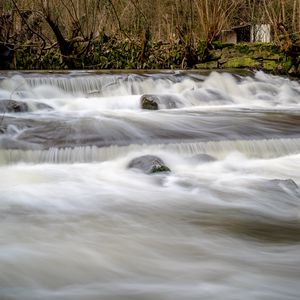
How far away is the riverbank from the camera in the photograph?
1171cm

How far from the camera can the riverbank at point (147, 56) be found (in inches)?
461

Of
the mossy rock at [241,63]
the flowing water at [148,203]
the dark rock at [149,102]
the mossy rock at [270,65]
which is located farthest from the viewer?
the mossy rock at [241,63]

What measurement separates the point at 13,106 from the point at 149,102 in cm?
221

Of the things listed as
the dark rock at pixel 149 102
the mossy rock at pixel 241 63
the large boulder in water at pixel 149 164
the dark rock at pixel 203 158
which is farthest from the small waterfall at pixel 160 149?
the mossy rock at pixel 241 63

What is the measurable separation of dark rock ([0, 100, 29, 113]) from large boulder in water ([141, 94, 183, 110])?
195 centimetres

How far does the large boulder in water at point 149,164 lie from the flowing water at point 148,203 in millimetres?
98

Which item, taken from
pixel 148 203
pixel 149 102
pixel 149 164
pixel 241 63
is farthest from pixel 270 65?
pixel 148 203

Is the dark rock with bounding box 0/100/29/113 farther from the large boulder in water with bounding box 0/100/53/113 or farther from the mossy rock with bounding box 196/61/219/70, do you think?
the mossy rock with bounding box 196/61/219/70

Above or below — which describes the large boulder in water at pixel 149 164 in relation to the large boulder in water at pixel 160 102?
below

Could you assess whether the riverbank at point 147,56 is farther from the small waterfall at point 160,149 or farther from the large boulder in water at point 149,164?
the large boulder in water at point 149,164

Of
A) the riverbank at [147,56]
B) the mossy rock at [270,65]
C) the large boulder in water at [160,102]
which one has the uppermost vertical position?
the riverbank at [147,56]

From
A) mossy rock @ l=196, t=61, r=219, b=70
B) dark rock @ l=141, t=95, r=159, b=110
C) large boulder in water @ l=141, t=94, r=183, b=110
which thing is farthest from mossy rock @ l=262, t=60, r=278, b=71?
dark rock @ l=141, t=95, r=159, b=110

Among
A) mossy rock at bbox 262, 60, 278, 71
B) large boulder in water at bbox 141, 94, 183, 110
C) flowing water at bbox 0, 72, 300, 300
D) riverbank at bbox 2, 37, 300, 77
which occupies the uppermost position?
riverbank at bbox 2, 37, 300, 77

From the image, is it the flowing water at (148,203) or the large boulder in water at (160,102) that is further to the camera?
the large boulder in water at (160,102)
